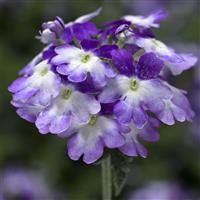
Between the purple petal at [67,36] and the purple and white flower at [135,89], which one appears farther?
the purple petal at [67,36]

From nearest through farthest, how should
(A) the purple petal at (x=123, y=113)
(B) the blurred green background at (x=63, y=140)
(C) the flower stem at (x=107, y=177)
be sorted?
1. (A) the purple petal at (x=123, y=113)
2. (C) the flower stem at (x=107, y=177)
3. (B) the blurred green background at (x=63, y=140)

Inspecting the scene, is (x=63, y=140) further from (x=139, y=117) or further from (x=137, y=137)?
(x=139, y=117)

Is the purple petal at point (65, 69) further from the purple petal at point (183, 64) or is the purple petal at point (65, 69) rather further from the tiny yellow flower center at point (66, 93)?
the purple petal at point (183, 64)

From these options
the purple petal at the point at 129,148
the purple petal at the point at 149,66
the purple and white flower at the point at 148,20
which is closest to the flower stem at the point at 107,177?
the purple petal at the point at 129,148

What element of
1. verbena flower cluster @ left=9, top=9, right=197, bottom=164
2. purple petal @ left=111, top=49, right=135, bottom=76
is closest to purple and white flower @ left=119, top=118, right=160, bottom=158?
verbena flower cluster @ left=9, top=9, right=197, bottom=164

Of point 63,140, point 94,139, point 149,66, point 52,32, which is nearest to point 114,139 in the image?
point 94,139

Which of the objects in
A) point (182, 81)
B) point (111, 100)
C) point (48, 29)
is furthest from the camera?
point (182, 81)

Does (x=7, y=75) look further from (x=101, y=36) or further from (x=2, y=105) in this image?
(x=101, y=36)

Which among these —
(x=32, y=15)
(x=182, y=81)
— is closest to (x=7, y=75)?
(x=32, y=15)
